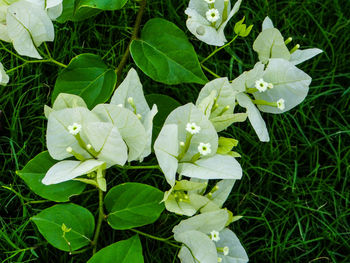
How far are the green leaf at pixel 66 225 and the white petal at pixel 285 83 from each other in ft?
1.61

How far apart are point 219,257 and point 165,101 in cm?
39

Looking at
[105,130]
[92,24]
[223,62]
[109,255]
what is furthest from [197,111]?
[92,24]

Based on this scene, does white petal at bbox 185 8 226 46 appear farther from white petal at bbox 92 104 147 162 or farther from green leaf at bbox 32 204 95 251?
green leaf at bbox 32 204 95 251

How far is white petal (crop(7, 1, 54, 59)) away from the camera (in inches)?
40.8

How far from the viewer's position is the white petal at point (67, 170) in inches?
37.9

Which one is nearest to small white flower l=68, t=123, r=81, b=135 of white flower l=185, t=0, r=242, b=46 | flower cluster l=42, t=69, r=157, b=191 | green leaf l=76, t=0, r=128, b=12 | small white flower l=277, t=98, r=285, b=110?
flower cluster l=42, t=69, r=157, b=191

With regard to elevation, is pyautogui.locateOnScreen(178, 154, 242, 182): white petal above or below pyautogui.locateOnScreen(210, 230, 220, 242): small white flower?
above

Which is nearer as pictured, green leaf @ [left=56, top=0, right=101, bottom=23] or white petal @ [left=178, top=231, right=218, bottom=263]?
white petal @ [left=178, top=231, right=218, bottom=263]

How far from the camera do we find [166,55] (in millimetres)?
1151

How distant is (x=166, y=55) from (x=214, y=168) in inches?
12.3

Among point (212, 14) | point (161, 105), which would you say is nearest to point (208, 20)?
point (212, 14)

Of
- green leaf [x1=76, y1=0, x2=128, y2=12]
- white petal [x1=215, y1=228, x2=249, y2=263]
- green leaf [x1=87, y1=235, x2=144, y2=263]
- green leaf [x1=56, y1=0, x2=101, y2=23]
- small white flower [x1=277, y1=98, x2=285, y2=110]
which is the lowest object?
white petal [x1=215, y1=228, x2=249, y2=263]


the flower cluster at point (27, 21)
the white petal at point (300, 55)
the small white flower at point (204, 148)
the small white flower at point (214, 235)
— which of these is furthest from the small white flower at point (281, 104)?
the flower cluster at point (27, 21)

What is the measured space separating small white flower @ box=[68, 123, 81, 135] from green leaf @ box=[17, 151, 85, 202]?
5.6 inches
